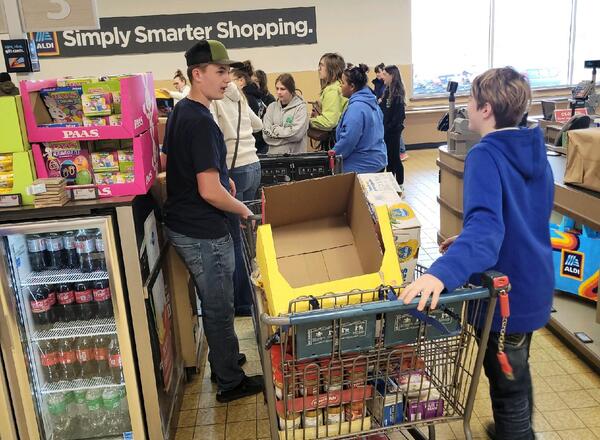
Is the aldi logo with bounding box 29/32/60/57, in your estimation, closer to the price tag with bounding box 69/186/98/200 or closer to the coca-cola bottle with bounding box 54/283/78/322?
the coca-cola bottle with bounding box 54/283/78/322

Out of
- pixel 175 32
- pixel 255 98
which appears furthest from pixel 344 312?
pixel 175 32

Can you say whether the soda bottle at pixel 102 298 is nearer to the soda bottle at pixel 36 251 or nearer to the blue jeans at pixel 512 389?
the soda bottle at pixel 36 251

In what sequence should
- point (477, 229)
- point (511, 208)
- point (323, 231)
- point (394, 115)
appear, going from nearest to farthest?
point (477, 229), point (511, 208), point (323, 231), point (394, 115)

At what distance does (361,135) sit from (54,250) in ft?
8.74

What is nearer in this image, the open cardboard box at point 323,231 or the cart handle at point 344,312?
the cart handle at point 344,312

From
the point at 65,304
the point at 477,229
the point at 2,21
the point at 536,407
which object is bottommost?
the point at 536,407

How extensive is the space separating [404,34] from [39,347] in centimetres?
921

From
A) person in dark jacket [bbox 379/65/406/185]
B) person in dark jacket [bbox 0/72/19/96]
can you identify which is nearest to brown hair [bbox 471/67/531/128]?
person in dark jacket [bbox 0/72/19/96]

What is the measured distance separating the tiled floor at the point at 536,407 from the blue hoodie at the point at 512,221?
3.32 feet

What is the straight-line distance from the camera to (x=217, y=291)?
2.74 m

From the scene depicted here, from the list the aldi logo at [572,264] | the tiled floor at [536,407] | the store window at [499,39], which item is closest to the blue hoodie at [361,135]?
the aldi logo at [572,264]

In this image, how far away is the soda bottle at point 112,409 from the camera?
8.50 ft

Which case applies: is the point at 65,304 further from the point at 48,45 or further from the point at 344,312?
Result: the point at 48,45

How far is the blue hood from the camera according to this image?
5.83 ft
